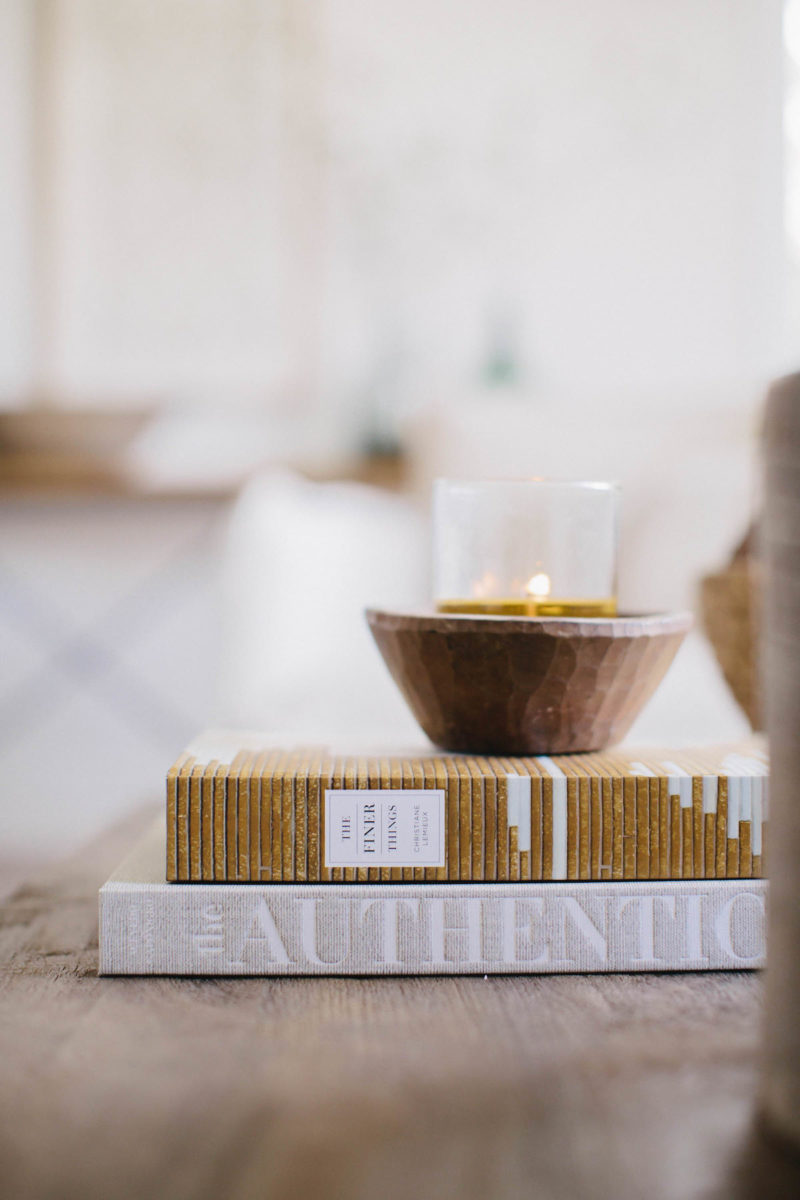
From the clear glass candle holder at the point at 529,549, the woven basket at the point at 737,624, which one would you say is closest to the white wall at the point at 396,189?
the woven basket at the point at 737,624

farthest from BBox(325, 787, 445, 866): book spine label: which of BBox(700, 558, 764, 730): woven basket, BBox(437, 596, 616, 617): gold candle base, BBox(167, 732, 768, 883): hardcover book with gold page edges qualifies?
BBox(700, 558, 764, 730): woven basket

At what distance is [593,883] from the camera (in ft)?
1.41

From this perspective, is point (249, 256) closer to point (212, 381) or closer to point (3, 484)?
point (212, 381)

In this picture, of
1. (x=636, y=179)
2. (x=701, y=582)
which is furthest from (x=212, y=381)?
(x=701, y=582)

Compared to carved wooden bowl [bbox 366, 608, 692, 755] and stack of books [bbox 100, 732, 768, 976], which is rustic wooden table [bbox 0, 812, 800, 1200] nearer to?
stack of books [bbox 100, 732, 768, 976]

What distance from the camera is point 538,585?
1.67 feet

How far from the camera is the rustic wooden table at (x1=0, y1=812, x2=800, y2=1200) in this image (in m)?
0.28

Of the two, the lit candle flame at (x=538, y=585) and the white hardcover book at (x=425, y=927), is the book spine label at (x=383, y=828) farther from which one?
the lit candle flame at (x=538, y=585)

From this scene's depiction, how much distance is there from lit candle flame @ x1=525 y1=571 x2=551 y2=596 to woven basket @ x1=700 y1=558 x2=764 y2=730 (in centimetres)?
21

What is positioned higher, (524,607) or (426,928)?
(524,607)

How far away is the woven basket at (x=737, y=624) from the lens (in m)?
0.66

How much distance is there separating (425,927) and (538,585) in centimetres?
18

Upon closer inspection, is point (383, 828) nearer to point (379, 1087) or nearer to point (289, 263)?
point (379, 1087)

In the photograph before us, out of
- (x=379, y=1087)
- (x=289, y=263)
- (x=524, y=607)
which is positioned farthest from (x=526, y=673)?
(x=289, y=263)
